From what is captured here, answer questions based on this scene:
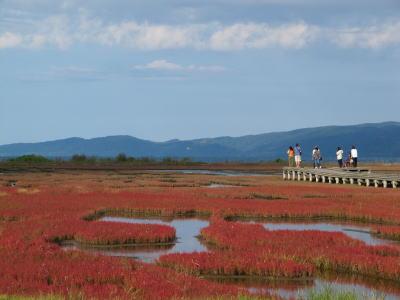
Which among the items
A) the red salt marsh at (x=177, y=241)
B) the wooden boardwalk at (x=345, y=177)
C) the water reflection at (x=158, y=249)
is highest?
the wooden boardwalk at (x=345, y=177)

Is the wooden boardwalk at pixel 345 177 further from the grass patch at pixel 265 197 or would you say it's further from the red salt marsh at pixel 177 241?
the grass patch at pixel 265 197

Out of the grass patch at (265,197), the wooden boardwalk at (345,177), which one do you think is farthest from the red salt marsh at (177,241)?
the wooden boardwalk at (345,177)

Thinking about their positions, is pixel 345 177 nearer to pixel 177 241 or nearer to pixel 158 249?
pixel 177 241

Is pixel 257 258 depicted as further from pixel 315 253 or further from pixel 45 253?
pixel 45 253

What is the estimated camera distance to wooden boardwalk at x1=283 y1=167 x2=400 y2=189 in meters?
49.4

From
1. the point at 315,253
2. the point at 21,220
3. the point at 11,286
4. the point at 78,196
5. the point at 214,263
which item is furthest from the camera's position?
the point at 78,196

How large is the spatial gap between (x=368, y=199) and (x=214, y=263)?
74.2ft

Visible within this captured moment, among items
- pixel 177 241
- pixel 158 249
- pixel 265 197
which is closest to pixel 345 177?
pixel 265 197

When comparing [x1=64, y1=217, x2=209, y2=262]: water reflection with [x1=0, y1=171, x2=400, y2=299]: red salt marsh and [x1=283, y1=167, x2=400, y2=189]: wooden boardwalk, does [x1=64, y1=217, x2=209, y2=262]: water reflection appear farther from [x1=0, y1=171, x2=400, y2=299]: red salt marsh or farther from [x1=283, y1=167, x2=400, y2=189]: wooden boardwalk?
[x1=283, y1=167, x2=400, y2=189]: wooden boardwalk

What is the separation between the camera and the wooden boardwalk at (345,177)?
4941 centimetres

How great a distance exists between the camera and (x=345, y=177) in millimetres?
54906

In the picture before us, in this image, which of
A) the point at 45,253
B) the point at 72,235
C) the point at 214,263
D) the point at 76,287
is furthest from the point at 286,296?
the point at 72,235

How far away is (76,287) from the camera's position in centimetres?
1406

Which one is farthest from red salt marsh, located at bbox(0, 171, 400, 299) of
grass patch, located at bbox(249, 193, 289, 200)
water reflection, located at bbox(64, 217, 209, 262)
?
grass patch, located at bbox(249, 193, 289, 200)
